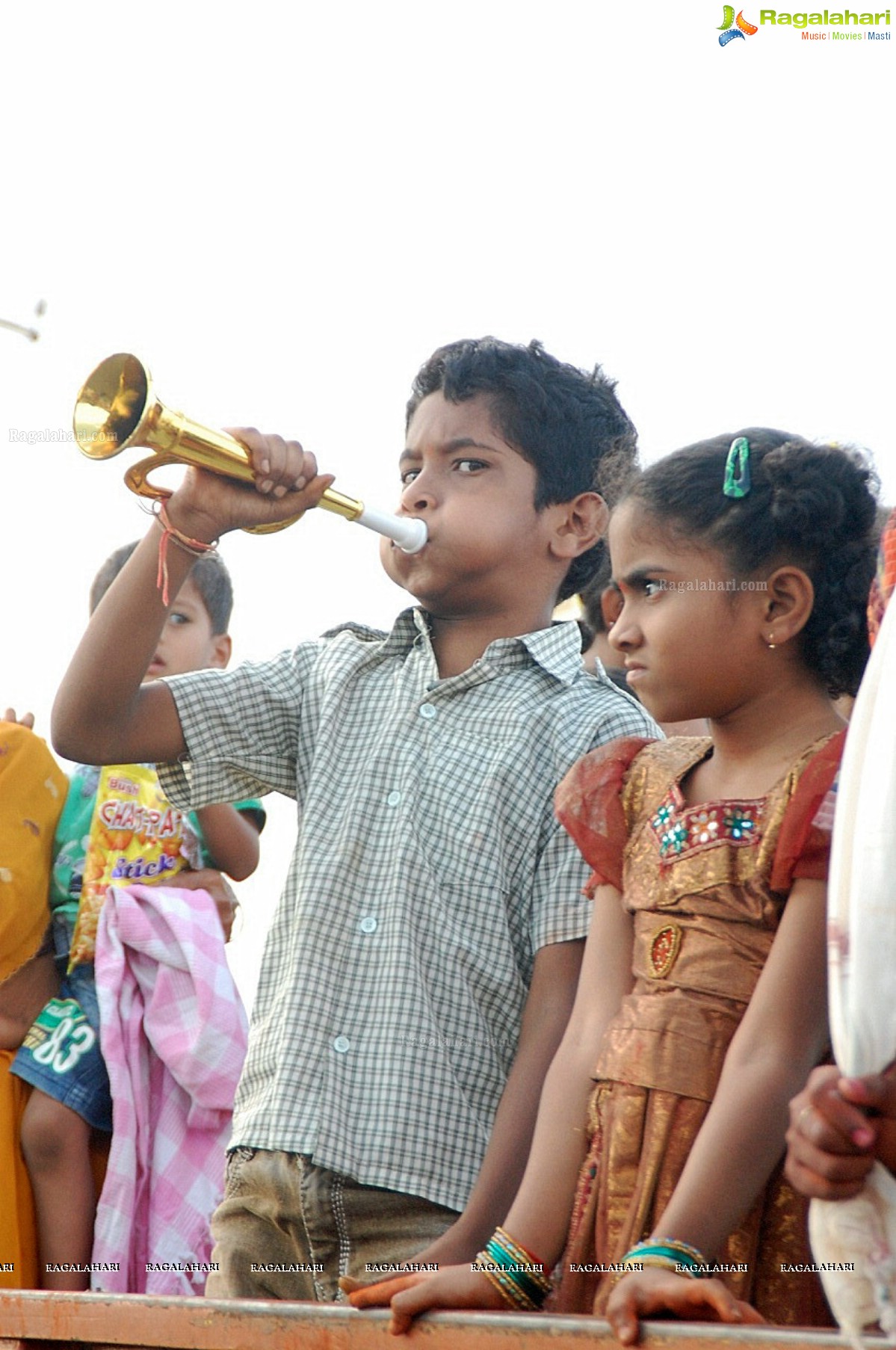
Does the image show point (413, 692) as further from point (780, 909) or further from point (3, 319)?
point (3, 319)

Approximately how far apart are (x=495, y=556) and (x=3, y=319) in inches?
102

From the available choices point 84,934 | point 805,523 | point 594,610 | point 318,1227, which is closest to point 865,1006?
point 805,523

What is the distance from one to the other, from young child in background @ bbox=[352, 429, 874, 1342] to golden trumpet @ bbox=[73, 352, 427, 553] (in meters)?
0.51

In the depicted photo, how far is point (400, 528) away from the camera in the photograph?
2502mm

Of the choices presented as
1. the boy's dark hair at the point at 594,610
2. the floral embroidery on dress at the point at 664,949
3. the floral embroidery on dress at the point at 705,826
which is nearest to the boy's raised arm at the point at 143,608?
the floral embroidery on dress at the point at 705,826

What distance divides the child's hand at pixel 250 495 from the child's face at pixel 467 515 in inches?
7.5

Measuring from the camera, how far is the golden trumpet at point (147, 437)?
2.34 meters

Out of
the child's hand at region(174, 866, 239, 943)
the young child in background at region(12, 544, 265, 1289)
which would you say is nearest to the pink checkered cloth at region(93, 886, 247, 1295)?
the young child in background at region(12, 544, 265, 1289)

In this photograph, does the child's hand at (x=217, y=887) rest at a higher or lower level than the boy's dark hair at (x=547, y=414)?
lower

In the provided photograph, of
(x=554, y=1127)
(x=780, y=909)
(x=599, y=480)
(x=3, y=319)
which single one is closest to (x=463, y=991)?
(x=554, y=1127)

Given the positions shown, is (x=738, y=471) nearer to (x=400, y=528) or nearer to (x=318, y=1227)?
(x=400, y=528)

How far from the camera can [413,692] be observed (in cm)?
254

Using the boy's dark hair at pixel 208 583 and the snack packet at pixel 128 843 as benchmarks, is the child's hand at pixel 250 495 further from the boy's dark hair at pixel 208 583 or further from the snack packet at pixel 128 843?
the boy's dark hair at pixel 208 583

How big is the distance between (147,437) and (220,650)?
1742mm
